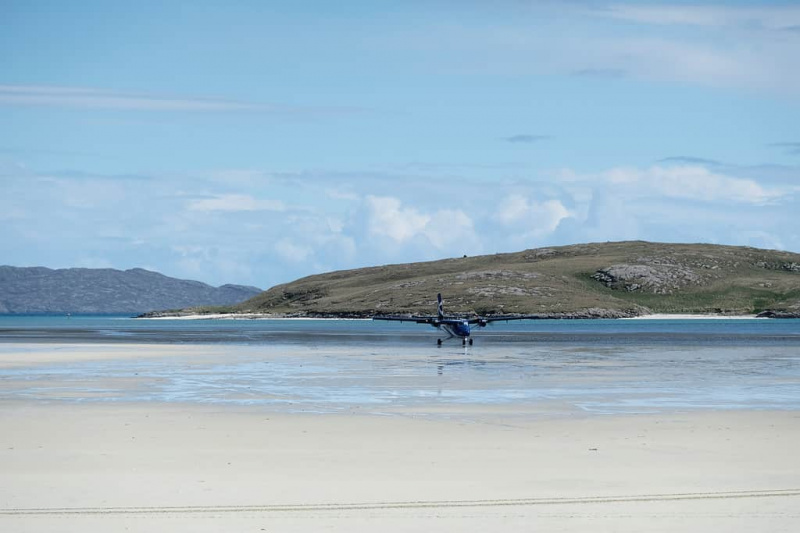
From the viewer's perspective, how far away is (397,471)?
20.0 m

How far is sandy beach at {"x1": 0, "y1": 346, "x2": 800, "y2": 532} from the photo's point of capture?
15.5 metres

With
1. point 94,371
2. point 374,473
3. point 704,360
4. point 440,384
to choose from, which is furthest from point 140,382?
point 704,360

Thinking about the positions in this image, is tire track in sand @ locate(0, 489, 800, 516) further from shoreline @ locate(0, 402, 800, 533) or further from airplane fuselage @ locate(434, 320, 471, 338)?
airplane fuselage @ locate(434, 320, 471, 338)

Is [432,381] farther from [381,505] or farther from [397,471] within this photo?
[381,505]

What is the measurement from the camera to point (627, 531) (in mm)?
14555

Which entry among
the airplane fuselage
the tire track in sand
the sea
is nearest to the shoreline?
the tire track in sand

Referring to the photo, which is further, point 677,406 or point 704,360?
point 704,360

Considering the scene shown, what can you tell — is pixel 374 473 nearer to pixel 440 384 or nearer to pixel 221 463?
pixel 221 463

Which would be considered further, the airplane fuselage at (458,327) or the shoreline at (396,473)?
the airplane fuselage at (458,327)

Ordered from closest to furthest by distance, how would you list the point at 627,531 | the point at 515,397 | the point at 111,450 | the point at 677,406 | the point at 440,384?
the point at 627,531 → the point at 111,450 → the point at 677,406 → the point at 515,397 → the point at 440,384

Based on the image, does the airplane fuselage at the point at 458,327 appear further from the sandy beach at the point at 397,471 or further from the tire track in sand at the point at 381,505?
the tire track in sand at the point at 381,505

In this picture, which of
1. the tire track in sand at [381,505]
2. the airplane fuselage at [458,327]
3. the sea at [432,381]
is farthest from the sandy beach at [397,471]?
the airplane fuselage at [458,327]

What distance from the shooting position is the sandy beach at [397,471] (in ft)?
50.8

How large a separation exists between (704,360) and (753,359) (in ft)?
10.6
